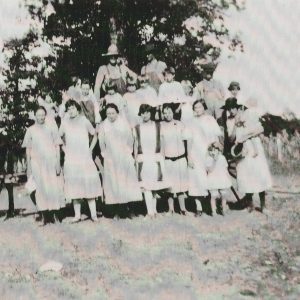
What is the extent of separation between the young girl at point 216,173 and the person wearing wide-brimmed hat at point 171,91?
1394 mm

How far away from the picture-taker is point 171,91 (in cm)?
1034

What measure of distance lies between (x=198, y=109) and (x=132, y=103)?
4.32ft

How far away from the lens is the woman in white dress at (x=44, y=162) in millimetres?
9055

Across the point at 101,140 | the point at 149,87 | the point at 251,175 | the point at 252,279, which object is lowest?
the point at 252,279

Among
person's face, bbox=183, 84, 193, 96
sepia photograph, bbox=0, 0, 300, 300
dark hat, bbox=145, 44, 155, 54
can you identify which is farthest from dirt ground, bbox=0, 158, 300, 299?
dark hat, bbox=145, 44, 155, 54

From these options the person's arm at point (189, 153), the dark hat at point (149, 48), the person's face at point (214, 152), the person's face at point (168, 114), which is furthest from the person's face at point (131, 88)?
the dark hat at point (149, 48)

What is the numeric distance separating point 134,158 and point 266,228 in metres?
2.63

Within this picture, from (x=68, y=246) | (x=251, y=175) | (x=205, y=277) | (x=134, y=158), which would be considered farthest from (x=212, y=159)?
(x=205, y=277)

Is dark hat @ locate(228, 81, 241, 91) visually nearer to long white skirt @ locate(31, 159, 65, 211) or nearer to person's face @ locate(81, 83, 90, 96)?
person's face @ locate(81, 83, 90, 96)

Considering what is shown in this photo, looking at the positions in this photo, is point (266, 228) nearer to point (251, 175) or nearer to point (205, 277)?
point (251, 175)

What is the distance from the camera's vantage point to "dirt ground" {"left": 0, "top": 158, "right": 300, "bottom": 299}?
542cm

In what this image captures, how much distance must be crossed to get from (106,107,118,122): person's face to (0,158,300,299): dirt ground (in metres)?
1.68

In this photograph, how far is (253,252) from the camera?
22.3 ft

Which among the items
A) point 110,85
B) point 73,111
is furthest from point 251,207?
point 73,111
